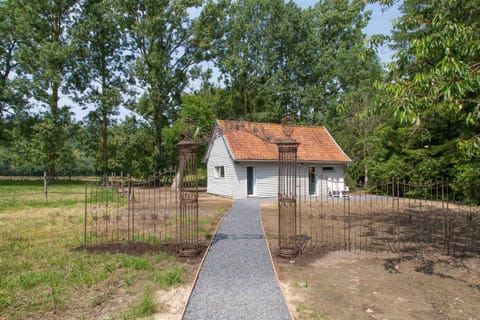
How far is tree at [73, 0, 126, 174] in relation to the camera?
89.1 ft

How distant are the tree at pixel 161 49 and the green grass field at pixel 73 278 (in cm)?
1917

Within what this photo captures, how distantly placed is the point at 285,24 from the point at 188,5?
1024 centimetres

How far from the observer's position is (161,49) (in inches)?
1056

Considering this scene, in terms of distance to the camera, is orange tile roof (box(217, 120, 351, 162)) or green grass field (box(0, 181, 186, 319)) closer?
green grass field (box(0, 181, 186, 319))

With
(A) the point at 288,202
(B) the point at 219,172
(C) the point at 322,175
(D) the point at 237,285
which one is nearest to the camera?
(D) the point at 237,285

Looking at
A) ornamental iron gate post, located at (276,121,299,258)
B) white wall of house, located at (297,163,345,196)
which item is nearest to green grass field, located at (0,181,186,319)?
ornamental iron gate post, located at (276,121,299,258)

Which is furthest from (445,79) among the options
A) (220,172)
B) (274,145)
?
(220,172)

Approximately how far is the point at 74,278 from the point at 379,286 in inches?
204

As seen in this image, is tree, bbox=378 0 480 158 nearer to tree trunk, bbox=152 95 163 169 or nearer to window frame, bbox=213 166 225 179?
window frame, bbox=213 166 225 179

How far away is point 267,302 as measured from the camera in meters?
4.32

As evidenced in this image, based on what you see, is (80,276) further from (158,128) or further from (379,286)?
(158,128)

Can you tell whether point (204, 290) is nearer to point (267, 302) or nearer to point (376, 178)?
point (267, 302)

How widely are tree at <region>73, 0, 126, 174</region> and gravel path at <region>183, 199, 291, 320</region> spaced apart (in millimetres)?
24118

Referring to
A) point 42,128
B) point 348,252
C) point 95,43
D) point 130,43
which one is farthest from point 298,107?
point 348,252
